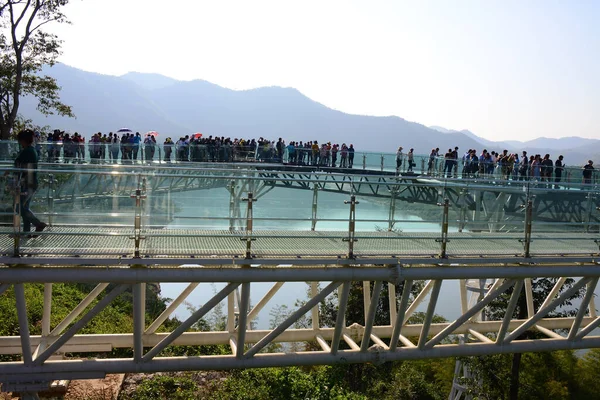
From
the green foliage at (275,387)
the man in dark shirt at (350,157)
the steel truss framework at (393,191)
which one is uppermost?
the man in dark shirt at (350,157)

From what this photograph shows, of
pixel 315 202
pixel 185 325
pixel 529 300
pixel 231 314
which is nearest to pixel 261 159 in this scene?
pixel 231 314

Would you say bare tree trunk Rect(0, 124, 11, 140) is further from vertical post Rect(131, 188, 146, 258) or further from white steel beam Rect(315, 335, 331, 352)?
white steel beam Rect(315, 335, 331, 352)

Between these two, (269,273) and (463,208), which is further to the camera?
(463,208)

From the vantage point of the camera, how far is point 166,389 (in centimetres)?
1525

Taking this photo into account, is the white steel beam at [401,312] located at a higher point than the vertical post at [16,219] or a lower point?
lower

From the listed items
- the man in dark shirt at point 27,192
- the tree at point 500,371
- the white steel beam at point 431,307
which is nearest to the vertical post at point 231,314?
the white steel beam at point 431,307

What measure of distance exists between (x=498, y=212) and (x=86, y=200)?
7.64 m

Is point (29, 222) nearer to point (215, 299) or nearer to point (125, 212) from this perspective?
point (125, 212)

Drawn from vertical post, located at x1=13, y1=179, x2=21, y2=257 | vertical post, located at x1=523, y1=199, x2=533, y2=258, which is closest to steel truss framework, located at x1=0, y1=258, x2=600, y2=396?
vertical post, located at x1=523, y1=199, x2=533, y2=258

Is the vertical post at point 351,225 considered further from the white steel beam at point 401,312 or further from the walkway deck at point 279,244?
the white steel beam at point 401,312

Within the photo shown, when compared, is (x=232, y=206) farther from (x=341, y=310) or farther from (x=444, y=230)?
(x=444, y=230)

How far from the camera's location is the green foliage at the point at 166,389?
1463 centimetres

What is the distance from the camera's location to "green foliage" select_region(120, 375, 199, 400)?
14.6 meters

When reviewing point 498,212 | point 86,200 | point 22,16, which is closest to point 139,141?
point 22,16
